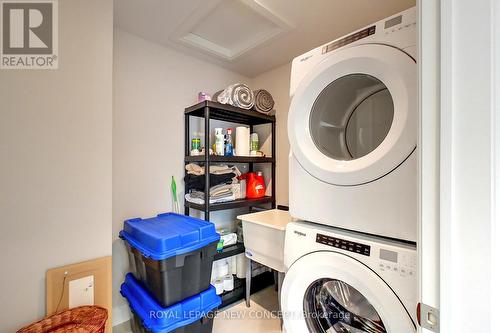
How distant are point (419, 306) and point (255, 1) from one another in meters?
1.56

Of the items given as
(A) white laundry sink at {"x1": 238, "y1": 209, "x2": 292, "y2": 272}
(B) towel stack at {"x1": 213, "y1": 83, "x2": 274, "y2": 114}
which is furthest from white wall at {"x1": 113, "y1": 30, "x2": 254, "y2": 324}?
(A) white laundry sink at {"x1": 238, "y1": 209, "x2": 292, "y2": 272}

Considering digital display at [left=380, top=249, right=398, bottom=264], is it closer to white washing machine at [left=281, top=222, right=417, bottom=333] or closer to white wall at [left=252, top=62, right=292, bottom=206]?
white washing machine at [left=281, top=222, right=417, bottom=333]

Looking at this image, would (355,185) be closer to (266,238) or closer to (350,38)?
(350,38)

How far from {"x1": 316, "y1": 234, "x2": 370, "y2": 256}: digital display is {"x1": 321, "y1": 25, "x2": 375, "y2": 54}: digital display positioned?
84 centimetres

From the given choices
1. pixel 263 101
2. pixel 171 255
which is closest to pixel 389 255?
pixel 171 255

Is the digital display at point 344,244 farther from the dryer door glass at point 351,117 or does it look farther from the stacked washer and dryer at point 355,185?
the dryer door glass at point 351,117

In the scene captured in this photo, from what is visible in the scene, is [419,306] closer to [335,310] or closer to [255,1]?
[335,310]

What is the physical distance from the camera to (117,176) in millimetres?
1560

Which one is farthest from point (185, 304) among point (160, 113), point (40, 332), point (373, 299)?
point (160, 113)

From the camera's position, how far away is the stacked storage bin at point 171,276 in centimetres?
114

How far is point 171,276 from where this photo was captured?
1.17m

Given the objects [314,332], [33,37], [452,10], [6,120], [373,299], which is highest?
[33,37]

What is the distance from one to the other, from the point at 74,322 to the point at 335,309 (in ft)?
3.97

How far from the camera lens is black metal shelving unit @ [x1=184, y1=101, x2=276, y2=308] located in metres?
1.66
